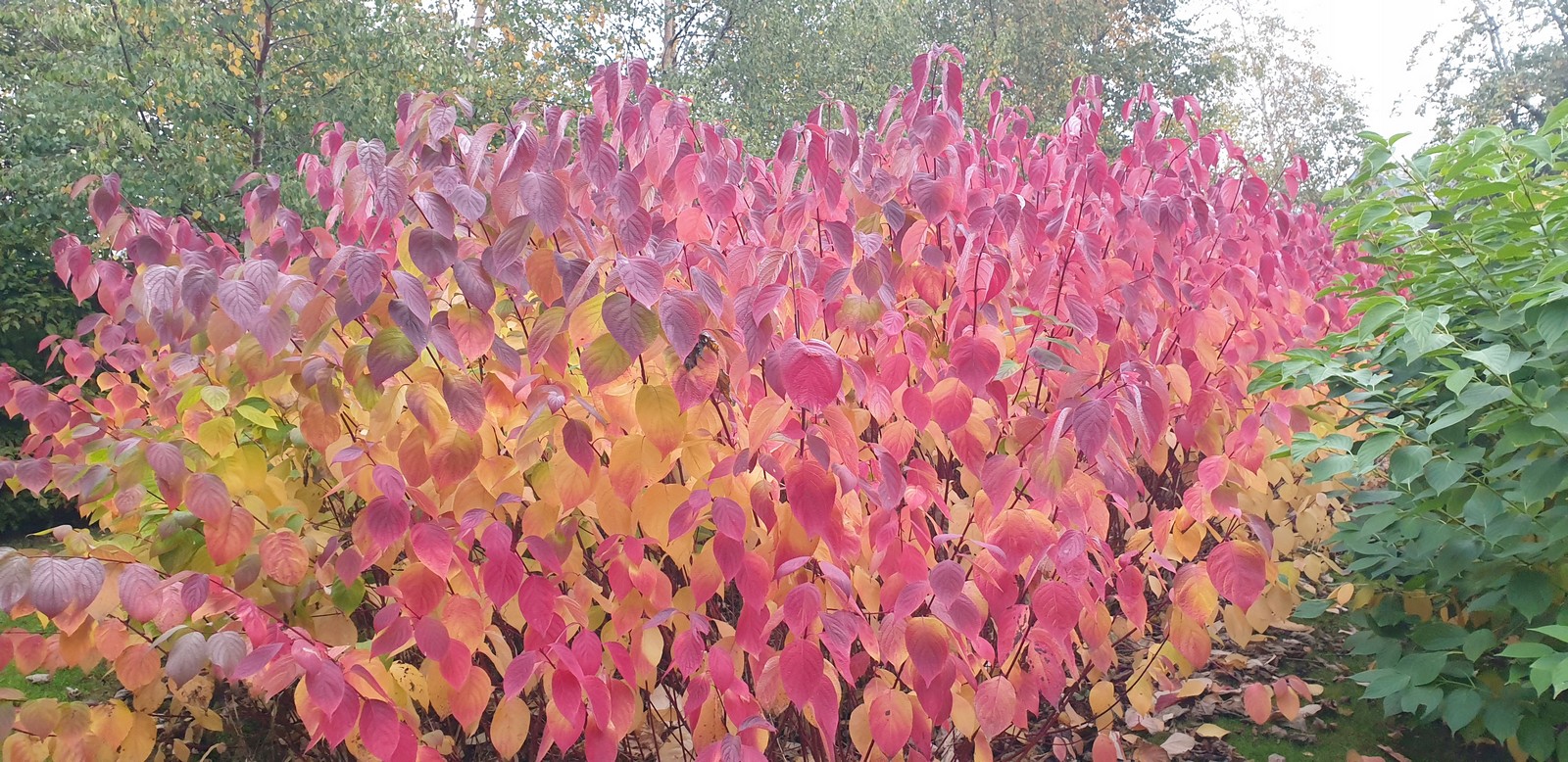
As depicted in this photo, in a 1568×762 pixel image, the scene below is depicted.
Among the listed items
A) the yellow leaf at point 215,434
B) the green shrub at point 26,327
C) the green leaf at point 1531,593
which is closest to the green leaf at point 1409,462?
the green leaf at point 1531,593

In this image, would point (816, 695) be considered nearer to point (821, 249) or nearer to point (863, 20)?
point (821, 249)

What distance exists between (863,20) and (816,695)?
1540 cm

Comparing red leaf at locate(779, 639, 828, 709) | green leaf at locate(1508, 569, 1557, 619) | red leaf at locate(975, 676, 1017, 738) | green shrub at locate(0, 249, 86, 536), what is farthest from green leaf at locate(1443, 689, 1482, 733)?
green shrub at locate(0, 249, 86, 536)

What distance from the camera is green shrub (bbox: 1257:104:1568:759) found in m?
1.71

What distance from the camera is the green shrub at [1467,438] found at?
5.63 ft

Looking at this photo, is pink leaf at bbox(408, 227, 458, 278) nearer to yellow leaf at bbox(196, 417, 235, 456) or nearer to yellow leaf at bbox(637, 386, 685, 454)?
yellow leaf at bbox(637, 386, 685, 454)

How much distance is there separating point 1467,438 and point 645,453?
165 cm

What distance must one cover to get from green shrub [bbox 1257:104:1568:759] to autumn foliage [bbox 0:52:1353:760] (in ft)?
0.77

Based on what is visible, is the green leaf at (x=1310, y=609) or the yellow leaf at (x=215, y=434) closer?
the yellow leaf at (x=215, y=434)

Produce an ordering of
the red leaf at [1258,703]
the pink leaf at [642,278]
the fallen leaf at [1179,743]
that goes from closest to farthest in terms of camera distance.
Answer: the pink leaf at [642,278]
the red leaf at [1258,703]
the fallen leaf at [1179,743]

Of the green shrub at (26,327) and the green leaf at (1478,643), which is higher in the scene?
the green leaf at (1478,643)

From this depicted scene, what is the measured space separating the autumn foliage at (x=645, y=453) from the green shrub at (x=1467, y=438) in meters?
0.24

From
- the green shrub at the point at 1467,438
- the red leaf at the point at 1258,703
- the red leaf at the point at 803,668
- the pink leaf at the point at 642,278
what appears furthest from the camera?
the red leaf at the point at 1258,703

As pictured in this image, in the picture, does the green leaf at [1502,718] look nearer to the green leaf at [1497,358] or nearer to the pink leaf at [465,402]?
the green leaf at [1497,358]
